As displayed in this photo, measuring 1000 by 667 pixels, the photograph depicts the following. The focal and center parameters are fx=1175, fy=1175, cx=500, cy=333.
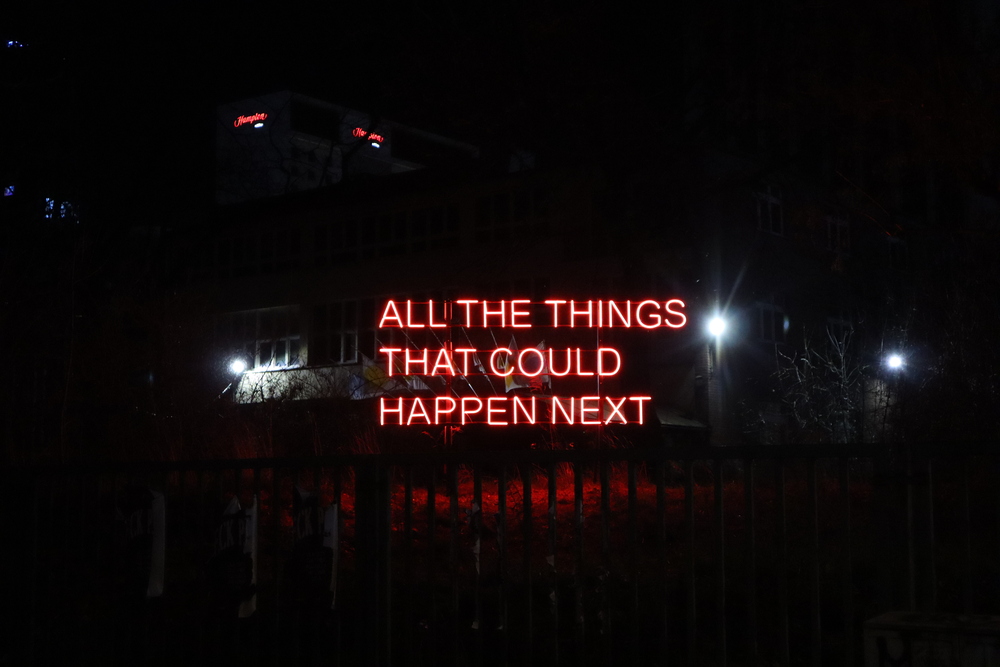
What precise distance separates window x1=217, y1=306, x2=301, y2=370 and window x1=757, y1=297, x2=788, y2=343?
A: 15.4 m

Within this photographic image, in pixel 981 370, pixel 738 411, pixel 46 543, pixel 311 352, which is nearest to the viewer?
pixel 46 543

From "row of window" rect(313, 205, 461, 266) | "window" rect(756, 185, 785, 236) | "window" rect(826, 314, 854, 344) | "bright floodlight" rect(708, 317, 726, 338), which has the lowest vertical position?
"bright floodlight" rect(708, 317, 726, 338)

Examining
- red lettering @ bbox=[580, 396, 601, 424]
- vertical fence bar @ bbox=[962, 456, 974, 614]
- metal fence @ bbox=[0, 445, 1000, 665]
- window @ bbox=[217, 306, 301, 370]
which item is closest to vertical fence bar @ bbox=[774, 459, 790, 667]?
metal fence @ bbox=[0, 445, 1000, 665]

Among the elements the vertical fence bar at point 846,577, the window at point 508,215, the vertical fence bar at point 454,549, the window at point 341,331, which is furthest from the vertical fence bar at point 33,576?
the window at point 341,331

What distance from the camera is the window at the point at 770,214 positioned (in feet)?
103

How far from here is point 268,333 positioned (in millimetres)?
40500

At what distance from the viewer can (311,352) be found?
38.7 m

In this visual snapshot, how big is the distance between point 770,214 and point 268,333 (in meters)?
17.8

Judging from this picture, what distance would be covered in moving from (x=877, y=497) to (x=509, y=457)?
6.56 ft

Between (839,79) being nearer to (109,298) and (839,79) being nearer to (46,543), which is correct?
(46,543)

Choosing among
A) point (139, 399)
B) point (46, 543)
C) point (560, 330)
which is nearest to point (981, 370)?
point (560, 330)

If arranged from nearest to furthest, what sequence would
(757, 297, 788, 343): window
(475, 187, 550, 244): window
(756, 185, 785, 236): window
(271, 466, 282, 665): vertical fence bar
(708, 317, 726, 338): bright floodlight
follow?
(271, 466, 282, 665): vertical fence bar
(708, 317, 726, 338): bright floodlight
(756, 185, 785, 236): window
(757, 297, 788, 343): window
(475, 187, 550, 244): window

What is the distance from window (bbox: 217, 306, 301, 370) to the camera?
128 ft

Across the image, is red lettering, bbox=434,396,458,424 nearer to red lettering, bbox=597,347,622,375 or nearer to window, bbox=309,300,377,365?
red lettering, bbox=597,347,622,375
